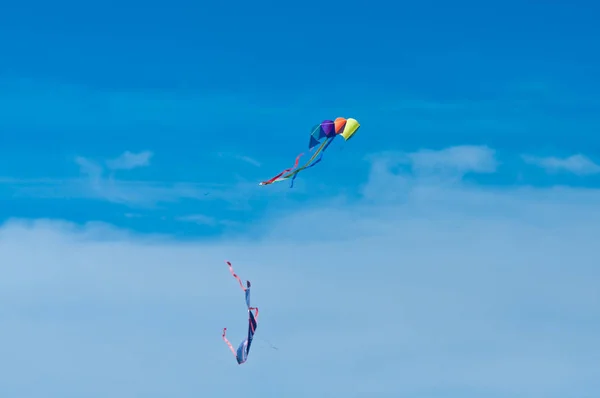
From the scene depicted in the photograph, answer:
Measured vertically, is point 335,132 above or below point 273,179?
above

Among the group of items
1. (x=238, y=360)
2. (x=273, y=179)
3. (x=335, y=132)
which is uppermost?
(x=335, y=132)

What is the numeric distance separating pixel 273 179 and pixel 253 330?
1182cm

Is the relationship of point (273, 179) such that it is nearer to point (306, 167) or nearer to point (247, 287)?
point (306, 167)

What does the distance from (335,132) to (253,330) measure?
18.5 meters

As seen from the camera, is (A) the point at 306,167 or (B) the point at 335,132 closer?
(A) the point at 306,167

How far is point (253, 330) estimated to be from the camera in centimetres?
8088

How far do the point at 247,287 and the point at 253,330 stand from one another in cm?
381

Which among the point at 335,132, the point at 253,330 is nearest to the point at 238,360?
the point at 253,330

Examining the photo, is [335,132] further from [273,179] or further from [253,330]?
[253,330]

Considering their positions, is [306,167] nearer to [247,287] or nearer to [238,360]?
[247,287]

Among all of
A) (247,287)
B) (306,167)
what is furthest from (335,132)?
(247,287)

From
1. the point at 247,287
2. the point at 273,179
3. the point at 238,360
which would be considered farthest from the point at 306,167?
the point at 238,360

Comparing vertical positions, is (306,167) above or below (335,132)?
below

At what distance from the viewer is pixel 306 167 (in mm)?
78688
